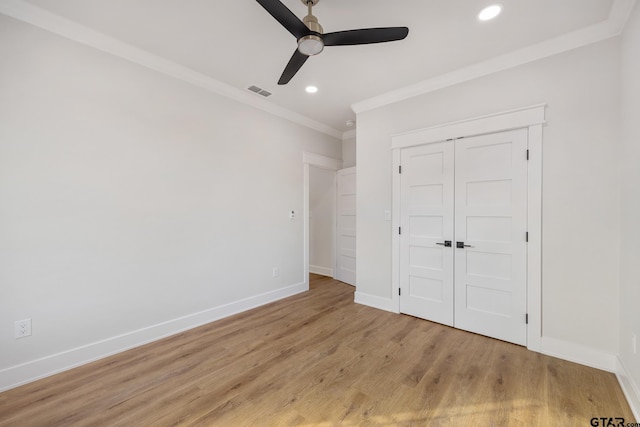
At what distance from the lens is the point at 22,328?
2.01m

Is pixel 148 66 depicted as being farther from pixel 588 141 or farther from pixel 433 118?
pixel 588 141

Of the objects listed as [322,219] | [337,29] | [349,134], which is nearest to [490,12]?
[337,29]

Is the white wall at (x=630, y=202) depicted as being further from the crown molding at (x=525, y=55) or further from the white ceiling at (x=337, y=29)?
the white ceiling at (x=337, y=29)

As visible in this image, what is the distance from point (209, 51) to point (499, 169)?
309 centimetres

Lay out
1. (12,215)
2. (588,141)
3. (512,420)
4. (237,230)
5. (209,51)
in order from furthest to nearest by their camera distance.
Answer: (237,230) → (209,51) → (588,141) → (12,215) → (512,420)

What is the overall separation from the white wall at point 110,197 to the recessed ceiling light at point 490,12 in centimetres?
264

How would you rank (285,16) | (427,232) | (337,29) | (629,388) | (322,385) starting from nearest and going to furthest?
(285,16) < (629,388) < (322,385) < (337,29) < (427,232)

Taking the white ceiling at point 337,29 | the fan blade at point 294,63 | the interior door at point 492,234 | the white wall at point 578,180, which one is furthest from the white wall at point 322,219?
the white wall at point 578,180

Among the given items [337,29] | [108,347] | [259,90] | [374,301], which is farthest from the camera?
[374,301]

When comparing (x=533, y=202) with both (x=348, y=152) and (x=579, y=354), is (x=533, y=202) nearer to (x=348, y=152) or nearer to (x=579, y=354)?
(x=579, y=354)

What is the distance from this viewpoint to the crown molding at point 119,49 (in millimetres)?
→ 2004

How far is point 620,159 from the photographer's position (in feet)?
6.86

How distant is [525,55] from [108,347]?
15.4ft

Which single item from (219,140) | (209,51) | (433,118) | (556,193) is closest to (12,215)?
(219,140)
